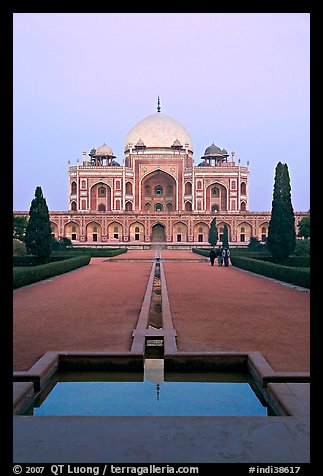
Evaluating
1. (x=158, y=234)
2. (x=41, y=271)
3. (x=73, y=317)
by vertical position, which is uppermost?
(x=158, y=234)

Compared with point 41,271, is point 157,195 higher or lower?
higher

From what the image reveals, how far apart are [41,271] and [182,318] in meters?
6.04

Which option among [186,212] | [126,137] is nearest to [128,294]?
[186,212]

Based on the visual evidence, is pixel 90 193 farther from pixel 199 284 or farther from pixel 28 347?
pixel 28 347

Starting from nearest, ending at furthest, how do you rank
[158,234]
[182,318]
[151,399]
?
[151,399] → [182,318] → [158,234]

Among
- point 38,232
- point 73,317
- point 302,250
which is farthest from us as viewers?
point 302,250

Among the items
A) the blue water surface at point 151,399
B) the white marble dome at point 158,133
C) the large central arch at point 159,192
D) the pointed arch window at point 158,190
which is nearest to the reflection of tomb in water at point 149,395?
the blue water surface at point 151,399

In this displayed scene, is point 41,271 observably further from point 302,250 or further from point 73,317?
point 302,250

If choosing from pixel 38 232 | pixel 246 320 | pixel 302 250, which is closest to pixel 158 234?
pixel 302 250

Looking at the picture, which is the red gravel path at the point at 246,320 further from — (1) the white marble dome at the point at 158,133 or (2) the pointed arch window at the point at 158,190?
(1) the white marble dome at the point at 158,133

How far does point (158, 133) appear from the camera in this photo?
139ft

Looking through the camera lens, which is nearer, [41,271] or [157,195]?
[41,271]
